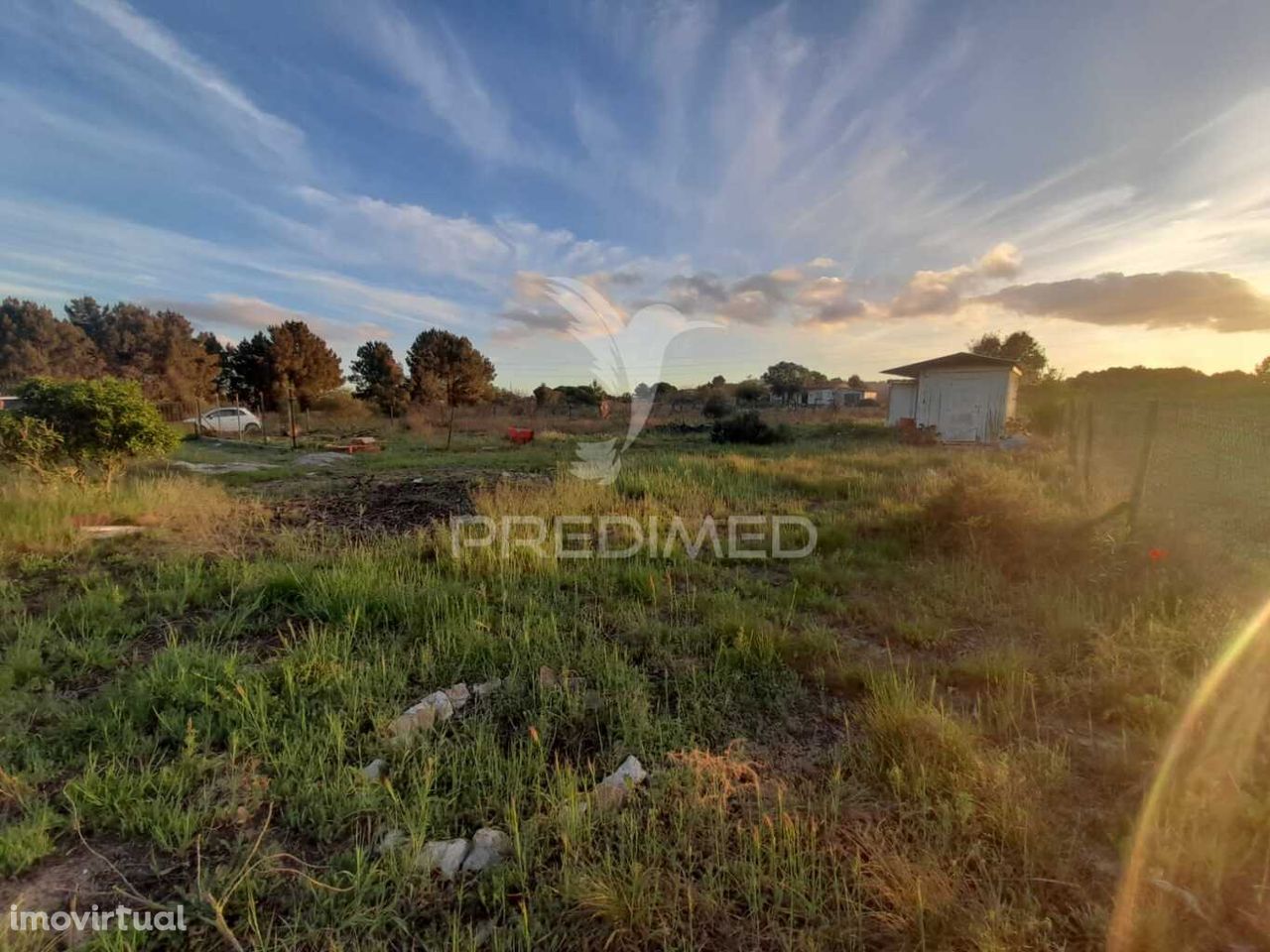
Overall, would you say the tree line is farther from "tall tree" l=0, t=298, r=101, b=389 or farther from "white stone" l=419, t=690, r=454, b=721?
"white stone" l=419, t=690, r=454, b=721

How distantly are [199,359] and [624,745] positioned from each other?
118 ft

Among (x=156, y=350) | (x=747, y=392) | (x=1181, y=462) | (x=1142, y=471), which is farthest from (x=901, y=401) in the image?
(x=156, y=350)

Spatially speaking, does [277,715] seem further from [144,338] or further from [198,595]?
[144,338]

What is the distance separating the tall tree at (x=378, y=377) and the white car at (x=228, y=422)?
1068 cm

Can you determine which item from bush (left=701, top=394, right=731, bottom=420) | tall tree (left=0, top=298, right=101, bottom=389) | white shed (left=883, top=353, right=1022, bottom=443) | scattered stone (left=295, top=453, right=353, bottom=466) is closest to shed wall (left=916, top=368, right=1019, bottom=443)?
white shed (left=883, top=353, right=1022, bottom=443)

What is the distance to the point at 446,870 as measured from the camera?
5.32ft

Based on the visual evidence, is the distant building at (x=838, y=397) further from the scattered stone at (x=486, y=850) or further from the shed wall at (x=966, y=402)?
the scattered stone at (x=486, y=850)

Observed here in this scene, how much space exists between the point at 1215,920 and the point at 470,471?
9.35 metres

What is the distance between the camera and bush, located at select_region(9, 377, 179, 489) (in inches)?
206

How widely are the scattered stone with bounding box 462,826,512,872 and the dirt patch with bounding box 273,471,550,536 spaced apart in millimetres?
3918

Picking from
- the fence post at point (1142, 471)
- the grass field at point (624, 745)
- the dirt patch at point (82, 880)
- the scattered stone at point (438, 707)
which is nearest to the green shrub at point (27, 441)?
the grass field at point (624, 745)

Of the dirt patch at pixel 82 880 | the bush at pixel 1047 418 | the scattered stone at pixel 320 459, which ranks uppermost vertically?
the bush at pixel 1047 418

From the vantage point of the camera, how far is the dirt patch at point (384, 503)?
18.0ft

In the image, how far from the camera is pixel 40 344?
27.7 meters
